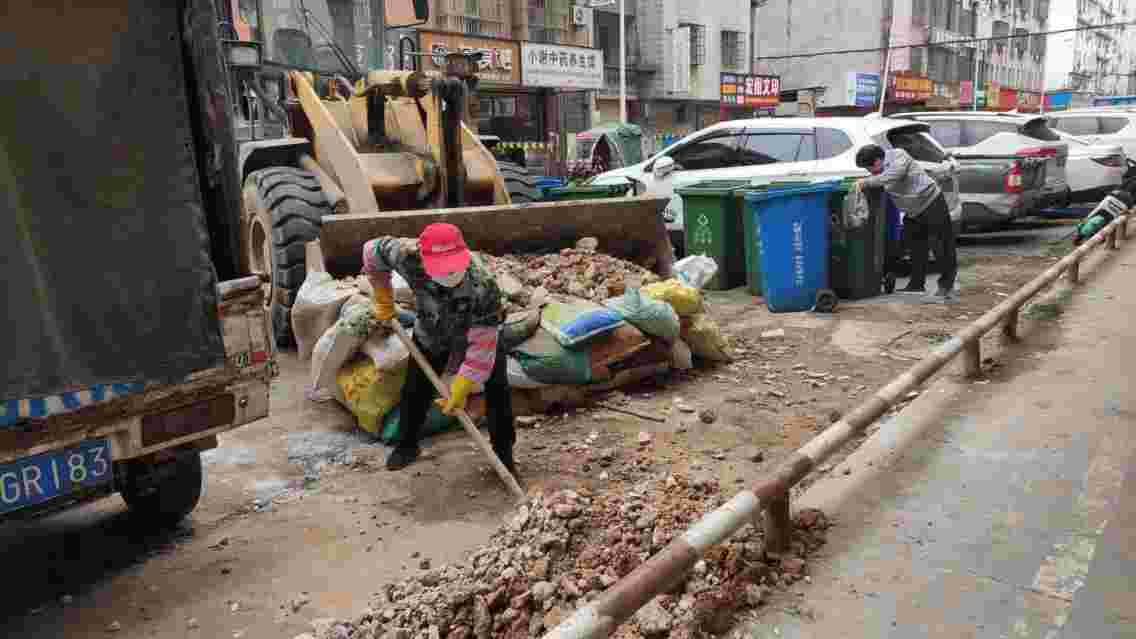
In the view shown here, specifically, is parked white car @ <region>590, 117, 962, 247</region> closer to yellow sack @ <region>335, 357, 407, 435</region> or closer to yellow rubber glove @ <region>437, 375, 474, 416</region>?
yellow sack @ <region>335, 357, 407, 435</region>

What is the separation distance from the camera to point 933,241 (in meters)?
7.70

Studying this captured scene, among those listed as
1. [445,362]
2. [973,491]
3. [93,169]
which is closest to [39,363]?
[93,169]

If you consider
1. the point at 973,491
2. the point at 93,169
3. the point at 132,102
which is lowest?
the point at 973,491

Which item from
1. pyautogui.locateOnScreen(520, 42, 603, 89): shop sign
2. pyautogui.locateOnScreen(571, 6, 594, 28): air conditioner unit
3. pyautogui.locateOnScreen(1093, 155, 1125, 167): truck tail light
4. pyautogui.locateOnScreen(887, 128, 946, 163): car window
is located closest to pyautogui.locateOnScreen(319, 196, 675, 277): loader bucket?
pyautogui.locateOnScreen(887, 128, 946, 163): car window

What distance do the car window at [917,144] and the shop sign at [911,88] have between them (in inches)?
1136

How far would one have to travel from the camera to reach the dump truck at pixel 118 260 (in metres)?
2.77

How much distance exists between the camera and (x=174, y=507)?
3.72 meters

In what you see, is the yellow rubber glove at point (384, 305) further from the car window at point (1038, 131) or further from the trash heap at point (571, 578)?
the car window at point (1038, 131)

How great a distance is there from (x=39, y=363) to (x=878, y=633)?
9.04 feet

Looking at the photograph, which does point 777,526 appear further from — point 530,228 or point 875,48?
point 875,48

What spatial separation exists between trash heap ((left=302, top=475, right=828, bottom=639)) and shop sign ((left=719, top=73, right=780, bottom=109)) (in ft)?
89.2

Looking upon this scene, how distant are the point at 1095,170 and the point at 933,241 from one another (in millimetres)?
6049

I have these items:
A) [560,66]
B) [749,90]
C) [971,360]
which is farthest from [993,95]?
[971,360]

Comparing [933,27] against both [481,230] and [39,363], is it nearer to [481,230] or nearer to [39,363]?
[481,230]
